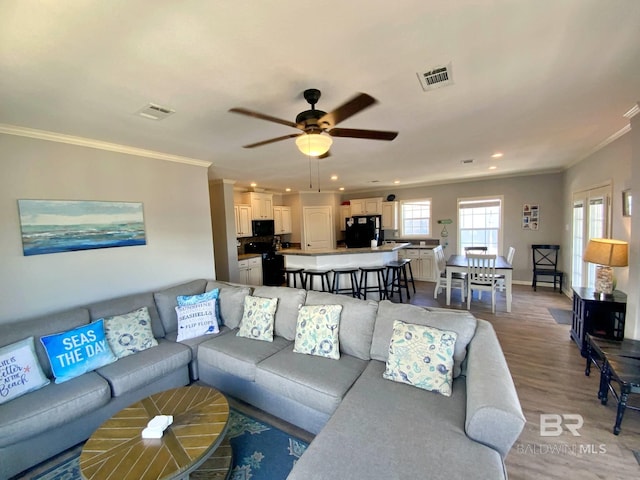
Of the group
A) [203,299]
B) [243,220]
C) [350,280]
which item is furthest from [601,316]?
[243,220]

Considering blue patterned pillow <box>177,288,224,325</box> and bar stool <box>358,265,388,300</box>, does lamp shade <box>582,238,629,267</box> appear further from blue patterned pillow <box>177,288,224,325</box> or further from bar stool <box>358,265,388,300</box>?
blue patterned pillow <box>177,288,224,325</box>

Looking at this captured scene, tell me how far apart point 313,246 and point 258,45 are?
20.5ft

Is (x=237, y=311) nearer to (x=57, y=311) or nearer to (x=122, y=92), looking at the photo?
(x=57, y=311)

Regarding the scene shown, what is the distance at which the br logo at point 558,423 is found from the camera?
6.41 feet

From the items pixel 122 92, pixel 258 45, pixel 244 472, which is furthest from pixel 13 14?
pixel 244 472

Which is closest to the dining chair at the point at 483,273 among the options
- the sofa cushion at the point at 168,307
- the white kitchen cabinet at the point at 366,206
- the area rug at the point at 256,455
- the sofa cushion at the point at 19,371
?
the white kitchen cabinet at the point at 366,206

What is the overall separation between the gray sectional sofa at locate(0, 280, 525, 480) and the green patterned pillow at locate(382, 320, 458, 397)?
0.20ft

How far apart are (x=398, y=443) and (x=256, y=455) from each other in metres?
1.11

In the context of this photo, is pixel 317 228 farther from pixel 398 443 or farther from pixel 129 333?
pixel 398 443

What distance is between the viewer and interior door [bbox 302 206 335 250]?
746 centimetres

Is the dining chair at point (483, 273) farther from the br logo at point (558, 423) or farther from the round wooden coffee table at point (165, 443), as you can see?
the round wooden coffee table at point (165, 443)

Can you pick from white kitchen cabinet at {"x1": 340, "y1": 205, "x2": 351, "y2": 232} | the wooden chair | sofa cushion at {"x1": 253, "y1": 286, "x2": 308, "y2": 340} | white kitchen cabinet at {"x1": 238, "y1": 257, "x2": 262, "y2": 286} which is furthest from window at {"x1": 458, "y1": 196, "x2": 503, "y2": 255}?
sofa cushion at {"x1": 253, "y1": 286, "x2": 308, "y2": 340}

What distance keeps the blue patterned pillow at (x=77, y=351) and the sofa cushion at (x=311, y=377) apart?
54.1 inches

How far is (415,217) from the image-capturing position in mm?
7223
